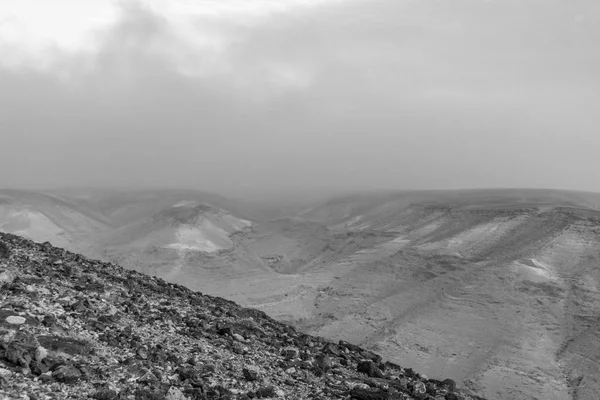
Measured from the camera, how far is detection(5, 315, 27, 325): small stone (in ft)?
29.6

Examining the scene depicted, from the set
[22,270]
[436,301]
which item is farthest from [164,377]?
[436,301]

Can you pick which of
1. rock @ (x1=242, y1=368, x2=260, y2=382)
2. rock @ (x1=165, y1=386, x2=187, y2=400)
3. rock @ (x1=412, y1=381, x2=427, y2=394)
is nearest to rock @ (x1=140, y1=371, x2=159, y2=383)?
rock @ (x1=165, y1=386, x2=187, y2=400)

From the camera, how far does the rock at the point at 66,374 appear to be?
7797 millimetres

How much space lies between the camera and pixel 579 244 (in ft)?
148

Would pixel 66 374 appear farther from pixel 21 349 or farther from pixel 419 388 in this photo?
pixel 419 388

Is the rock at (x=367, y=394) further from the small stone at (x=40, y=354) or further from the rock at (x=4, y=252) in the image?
the rock at (x=4, y=252)

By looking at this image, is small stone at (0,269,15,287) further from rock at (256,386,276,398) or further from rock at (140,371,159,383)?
rock at (256,386,276,398)

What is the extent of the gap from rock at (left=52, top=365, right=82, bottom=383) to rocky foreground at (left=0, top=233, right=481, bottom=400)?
0.05 feet

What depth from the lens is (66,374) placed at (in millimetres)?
7883

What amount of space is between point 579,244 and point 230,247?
33410mm

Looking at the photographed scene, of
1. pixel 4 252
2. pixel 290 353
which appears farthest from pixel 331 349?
pixel 4 252

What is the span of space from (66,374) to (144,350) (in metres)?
1.85

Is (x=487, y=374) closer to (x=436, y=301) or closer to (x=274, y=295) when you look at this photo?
(x=436, y=301)

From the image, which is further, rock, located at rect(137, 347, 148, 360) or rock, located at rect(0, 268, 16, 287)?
rock, located at rect(0, 268, 16, 287)
